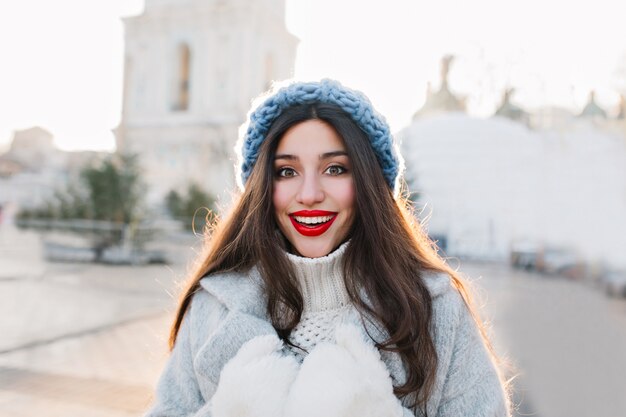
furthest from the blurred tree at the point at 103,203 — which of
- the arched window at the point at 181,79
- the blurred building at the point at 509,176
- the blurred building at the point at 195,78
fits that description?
the arched window at the point at 181,79

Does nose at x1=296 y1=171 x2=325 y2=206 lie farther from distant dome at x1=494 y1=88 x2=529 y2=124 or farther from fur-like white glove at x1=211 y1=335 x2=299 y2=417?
distant dome at x1=494 y1=88 x2=529 y2=124

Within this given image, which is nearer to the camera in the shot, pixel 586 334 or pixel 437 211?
pixel 586 334

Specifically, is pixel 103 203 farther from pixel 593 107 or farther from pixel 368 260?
pixel 593 107

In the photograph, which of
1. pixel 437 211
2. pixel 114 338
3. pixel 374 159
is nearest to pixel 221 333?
pixel 374 159

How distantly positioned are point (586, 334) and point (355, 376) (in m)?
7.18

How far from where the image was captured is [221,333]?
1568 mm

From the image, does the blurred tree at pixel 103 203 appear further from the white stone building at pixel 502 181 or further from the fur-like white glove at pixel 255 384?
the fur-like white glove at pixel 255 384

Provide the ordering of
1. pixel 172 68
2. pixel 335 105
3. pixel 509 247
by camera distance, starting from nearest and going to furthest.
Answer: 1. pixel 335 105
2. pixel 509 247
3. pixel 172 68

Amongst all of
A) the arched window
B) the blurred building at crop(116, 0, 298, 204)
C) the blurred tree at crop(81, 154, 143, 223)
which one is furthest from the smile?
the arched window

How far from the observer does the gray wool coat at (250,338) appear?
1.54 meters

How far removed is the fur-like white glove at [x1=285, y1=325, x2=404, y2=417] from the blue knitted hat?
570 mm

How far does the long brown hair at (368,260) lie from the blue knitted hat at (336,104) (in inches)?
0.8

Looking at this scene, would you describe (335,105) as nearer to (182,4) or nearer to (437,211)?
(437,211)

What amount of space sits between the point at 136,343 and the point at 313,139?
17.7ft
